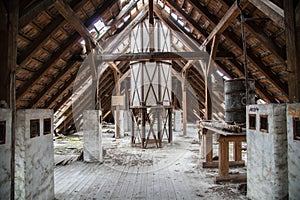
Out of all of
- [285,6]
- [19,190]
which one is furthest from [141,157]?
[285,6]

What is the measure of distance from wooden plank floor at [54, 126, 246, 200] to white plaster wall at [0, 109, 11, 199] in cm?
157

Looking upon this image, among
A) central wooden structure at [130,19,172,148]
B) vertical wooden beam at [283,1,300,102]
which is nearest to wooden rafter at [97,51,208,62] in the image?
central wooden structure at [130,19,172,148]

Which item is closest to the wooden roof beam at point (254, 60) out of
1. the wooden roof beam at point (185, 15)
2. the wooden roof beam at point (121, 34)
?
the wooden roof beam at point (185, 15)

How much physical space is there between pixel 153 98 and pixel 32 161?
7472mm

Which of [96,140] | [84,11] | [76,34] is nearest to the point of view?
[84,11]

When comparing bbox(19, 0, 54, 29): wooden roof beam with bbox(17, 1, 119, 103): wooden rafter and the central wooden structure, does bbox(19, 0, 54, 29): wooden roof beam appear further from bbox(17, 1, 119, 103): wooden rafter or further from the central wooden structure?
the central wooden structure

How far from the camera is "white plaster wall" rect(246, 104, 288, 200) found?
12.4 ft

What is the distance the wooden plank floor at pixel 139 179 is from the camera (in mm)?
4964

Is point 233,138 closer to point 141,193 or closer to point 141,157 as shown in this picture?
point 141,193

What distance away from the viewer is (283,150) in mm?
3785

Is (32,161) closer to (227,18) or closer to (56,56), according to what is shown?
(56,56)

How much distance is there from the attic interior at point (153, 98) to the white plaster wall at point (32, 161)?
2cm

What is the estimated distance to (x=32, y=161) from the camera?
3887mm

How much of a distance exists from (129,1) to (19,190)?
7.24 meters
